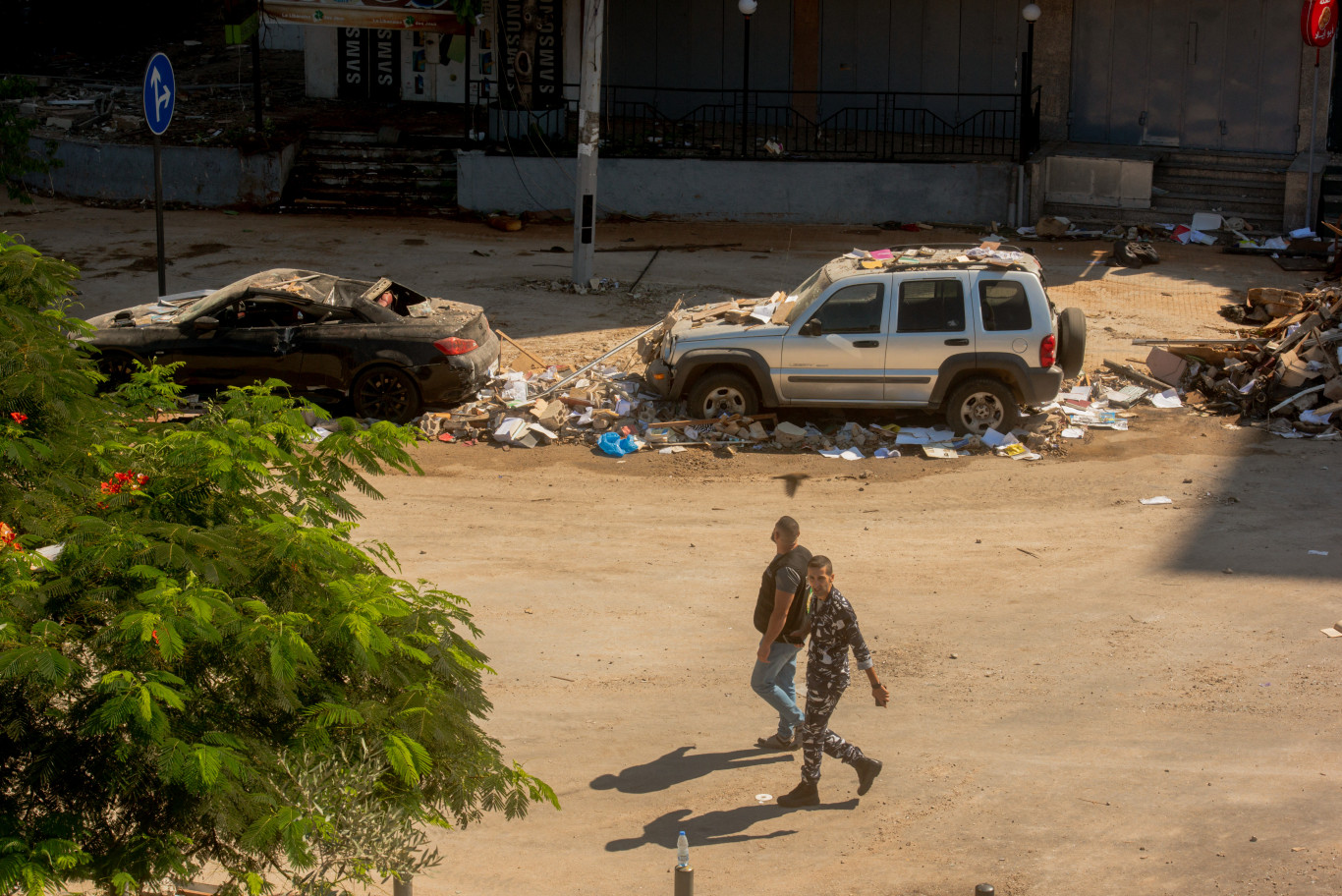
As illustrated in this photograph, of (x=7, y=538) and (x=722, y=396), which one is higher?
(x=7, y=538)

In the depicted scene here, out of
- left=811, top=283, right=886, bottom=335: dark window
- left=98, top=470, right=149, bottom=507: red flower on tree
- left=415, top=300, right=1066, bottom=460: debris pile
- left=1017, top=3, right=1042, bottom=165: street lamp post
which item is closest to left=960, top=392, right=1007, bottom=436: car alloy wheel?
left=415, top=300, right=1066, bottom=460: debris pile

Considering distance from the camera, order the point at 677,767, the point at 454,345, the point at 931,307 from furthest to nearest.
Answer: the point at 454,345, the point at 931,307, the point at 677,767

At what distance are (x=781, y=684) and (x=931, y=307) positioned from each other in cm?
629

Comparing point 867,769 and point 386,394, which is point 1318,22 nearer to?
point 386,394

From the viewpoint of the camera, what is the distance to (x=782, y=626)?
6.81m

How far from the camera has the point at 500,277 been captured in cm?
1898

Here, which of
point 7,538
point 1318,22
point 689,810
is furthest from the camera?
point 1318,22

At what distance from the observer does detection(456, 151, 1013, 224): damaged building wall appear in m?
23.4

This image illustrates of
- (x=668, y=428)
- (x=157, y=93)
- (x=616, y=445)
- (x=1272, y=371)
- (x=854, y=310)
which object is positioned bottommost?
(x=616, y=445)

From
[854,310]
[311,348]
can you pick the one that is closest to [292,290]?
[311,348]

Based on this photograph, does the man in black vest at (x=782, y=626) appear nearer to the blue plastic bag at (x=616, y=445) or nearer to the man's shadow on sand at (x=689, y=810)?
the man's shadow on sand at (x=689, y=810)

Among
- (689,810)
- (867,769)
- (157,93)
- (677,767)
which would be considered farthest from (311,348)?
(867,769)

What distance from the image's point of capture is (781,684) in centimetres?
709

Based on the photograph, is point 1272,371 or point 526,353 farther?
point 526,353
